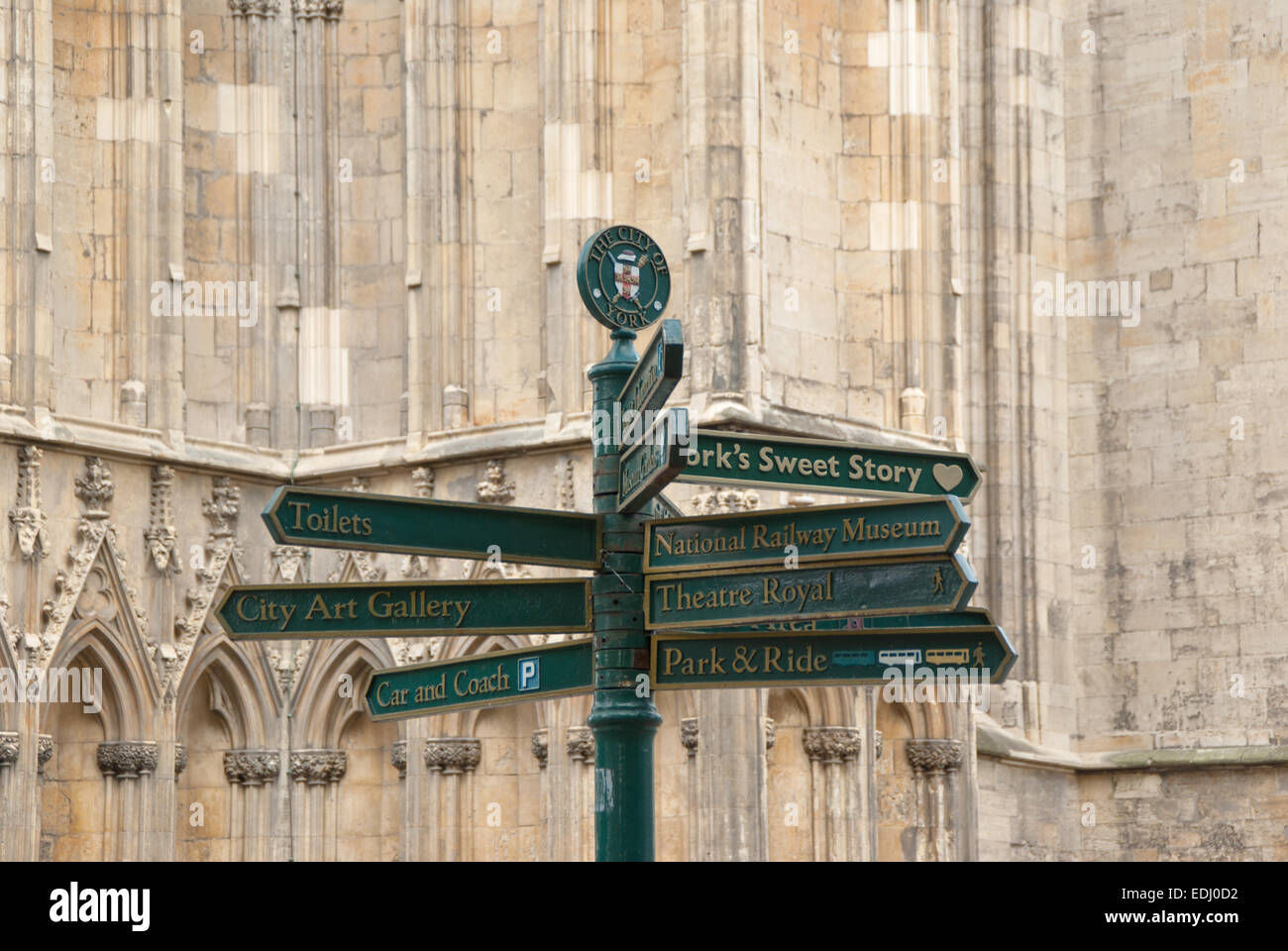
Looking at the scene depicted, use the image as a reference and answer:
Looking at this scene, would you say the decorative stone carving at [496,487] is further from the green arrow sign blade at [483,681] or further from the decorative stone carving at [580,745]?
the green arrow sign blade at [483,681]

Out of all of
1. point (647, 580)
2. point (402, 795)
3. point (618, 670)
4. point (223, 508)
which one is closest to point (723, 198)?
point (223, 508)

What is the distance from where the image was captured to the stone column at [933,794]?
18.5 meters

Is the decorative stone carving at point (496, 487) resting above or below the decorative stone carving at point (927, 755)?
above

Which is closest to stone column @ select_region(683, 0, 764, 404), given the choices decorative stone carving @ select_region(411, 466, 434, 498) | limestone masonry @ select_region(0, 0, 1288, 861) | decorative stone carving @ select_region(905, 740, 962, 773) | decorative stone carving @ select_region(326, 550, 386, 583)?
limestone masonry @ select_region(0, 0, 1288, 861)

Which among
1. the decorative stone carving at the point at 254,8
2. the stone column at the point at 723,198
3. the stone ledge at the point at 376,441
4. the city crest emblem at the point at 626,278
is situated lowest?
the city crest emblem at the point at 626,278

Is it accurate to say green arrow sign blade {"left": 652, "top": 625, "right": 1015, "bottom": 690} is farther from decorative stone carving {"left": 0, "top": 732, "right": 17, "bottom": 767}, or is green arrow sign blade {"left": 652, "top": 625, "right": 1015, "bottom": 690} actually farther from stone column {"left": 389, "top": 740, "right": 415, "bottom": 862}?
stone column {"left": 389, "top": 740, "right": 415, "bottom": 862}

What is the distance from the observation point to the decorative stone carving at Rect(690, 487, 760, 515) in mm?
16828

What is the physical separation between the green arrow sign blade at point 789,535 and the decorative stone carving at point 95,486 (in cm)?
1013

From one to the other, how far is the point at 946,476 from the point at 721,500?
8.60 meters

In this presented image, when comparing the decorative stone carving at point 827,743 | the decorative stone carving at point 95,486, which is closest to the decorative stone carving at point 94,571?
the decorative stone carving at point 95,486

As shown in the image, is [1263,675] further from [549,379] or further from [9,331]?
[9,331]

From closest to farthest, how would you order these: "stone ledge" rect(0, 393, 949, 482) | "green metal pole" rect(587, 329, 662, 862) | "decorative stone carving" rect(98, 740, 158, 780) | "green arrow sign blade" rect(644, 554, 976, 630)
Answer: "green arrow sign blade" rect(644, 554, 976, 630), "green metal pole" rect(587, 329, 662, 862), "stone ledge" rect(0, 393, 949, 482), "decorative stone carving" rect(98, 740, 158, 780)

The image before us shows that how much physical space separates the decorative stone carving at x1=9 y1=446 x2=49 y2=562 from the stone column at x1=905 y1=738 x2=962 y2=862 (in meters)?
5.84
